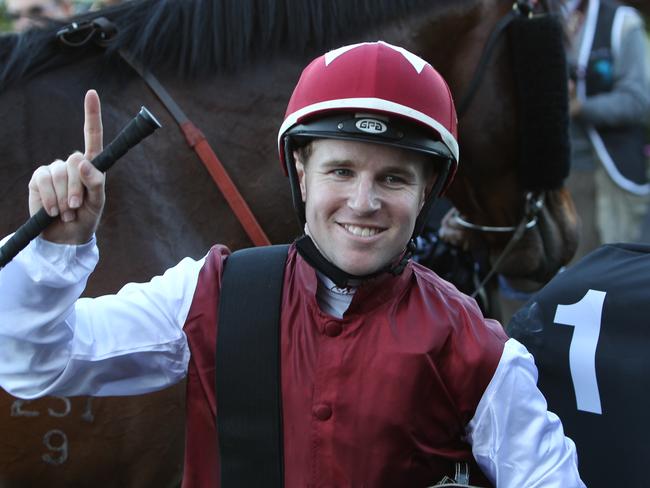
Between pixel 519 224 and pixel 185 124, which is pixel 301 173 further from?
pixel 519 224

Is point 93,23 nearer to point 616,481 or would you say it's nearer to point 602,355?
point 602,355

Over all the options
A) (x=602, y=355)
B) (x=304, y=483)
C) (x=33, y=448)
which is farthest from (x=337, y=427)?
(x=33, y=448)

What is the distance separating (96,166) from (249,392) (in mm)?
533

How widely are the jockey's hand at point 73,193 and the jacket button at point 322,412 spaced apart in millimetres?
545

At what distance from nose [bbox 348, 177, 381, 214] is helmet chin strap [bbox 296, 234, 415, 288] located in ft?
0.46

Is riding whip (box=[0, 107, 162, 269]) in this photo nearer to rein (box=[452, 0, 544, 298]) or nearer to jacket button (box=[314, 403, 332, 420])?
jacket button (box=[314, 403, 332, 420])

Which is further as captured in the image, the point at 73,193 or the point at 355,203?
the point at 355,203

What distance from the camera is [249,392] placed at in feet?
5.92

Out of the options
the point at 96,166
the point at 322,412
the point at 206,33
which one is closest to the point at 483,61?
the point at 206,33

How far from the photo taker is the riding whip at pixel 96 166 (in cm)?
156

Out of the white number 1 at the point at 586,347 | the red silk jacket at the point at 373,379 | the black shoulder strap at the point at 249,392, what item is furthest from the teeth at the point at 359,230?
the white number 1 at the point at 586,347

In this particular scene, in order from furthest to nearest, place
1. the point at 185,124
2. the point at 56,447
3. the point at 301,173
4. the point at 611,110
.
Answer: the point at 611,110, the point at 185,124, the point at 56,447, the point at 301,173

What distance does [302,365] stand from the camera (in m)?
1.81

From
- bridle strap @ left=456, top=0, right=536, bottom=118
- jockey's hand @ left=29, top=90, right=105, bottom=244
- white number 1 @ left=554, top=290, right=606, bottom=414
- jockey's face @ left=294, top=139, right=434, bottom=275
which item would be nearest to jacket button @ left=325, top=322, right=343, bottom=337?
jockey's face @ left=294, top=139, right=434, bottom=275
